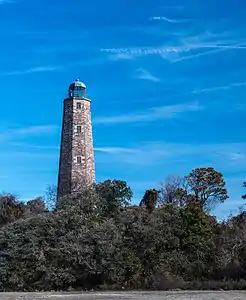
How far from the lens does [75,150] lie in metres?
50.1

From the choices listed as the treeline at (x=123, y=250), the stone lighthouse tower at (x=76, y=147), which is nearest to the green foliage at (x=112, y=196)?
the treeline at (x=123, y=250)

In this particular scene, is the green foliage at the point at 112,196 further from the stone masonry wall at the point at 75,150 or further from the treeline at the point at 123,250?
the stone masonry wall at the point at 75,150

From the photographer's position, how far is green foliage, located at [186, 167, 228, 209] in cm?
5475

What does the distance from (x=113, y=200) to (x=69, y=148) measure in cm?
1557

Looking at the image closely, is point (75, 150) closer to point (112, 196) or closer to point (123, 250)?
point (112, 196)

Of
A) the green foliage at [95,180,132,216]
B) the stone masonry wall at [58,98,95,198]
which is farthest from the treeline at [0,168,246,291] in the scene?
the stone masonry wall at [58,98,95,198]

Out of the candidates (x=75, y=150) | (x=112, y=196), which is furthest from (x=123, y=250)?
(x=75, y=150)

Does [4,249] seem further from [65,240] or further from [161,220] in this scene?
[161,220]

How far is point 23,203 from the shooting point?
158 feet

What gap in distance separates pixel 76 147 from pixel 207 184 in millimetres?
13743

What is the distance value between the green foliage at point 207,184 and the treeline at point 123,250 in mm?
20460

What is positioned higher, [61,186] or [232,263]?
[61,186]

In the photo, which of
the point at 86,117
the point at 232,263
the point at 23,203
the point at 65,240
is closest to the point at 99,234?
the point at 65,240

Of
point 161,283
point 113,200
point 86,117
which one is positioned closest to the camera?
point 161,283
